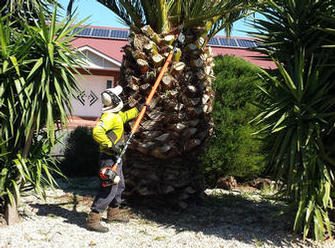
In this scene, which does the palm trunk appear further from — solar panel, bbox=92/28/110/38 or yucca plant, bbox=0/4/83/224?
solar panel, bbox=92/28/110/38

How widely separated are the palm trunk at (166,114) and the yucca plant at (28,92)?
1.21 m

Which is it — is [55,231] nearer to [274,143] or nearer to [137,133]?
[137,133]

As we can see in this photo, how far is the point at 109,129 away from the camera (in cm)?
448

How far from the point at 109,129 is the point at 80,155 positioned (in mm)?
4085

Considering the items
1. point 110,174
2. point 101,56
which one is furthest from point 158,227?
point 101,56

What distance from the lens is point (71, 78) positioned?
4016 mm

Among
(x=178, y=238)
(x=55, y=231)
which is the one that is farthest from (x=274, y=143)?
(x=55, y=231)

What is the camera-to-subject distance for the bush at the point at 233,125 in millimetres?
6656

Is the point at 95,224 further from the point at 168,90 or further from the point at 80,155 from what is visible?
the point at 80,155

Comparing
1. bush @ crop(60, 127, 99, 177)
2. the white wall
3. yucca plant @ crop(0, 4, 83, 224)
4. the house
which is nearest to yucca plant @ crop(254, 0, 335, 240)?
yucca plant @ crop(0, 4, 83, 224)

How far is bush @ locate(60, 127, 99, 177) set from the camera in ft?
27.2

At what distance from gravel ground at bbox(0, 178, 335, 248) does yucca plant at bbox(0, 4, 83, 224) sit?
20.4 inches

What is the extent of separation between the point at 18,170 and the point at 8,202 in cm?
36

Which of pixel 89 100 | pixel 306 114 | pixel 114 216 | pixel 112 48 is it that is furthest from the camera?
pixel 112 48
